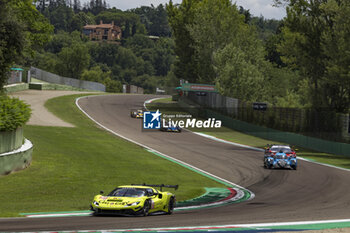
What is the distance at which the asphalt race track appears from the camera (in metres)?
14.8

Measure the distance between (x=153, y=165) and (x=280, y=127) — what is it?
2885 centimetres

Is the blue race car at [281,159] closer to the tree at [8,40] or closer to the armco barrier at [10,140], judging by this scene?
the armco barrier at [10,140]

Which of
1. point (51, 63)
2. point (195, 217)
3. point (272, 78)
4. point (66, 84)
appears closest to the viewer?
point (195, 217)

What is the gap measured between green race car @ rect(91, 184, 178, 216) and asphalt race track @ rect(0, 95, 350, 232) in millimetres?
429

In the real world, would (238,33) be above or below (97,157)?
above

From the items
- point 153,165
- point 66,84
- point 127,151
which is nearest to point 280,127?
point 127,151

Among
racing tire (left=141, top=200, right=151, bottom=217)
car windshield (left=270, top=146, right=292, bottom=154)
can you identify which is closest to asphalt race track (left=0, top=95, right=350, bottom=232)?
racing tire (left=141, top=200, right=151, bottom=217)

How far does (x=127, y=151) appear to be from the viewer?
39719mm

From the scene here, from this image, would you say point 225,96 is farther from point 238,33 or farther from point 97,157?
point 97,157

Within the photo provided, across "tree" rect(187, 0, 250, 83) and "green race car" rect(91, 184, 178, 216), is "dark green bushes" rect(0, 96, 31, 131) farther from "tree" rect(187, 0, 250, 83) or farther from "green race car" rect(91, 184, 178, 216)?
"tree" rect(187, 0, 250, 83)

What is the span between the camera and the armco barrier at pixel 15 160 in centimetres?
2474

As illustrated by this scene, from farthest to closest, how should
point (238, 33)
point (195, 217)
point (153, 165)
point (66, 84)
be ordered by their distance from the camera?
point (66, 84) → point (238, 33) → point (153, 165) → point (195, 217)

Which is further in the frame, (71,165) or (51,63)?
(51,63)

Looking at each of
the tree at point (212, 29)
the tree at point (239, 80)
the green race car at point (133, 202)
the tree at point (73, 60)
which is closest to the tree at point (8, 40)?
the green race car at point (133, 202)
